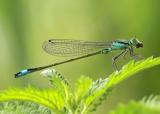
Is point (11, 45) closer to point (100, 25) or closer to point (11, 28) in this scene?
point (11, 28)

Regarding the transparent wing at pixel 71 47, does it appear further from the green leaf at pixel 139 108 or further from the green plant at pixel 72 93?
the green leaf at pixel 139 108

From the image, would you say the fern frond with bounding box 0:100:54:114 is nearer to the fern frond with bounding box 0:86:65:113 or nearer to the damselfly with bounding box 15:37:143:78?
the fern frond with bounding box 0:86:65:113

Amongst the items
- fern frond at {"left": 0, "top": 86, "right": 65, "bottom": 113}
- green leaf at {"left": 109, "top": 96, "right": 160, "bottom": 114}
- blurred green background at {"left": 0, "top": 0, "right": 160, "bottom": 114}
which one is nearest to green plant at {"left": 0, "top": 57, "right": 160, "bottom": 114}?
fern frond at {"left": 0, "top": 86, "right": 65, "bottom": 113}

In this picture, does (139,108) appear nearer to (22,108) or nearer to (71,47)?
(22,108)

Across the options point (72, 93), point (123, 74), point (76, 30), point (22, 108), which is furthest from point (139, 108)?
point (76, 30)

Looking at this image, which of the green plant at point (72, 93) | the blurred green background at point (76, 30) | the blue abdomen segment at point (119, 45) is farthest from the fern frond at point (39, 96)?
the blurred green background at point (76, 30)
